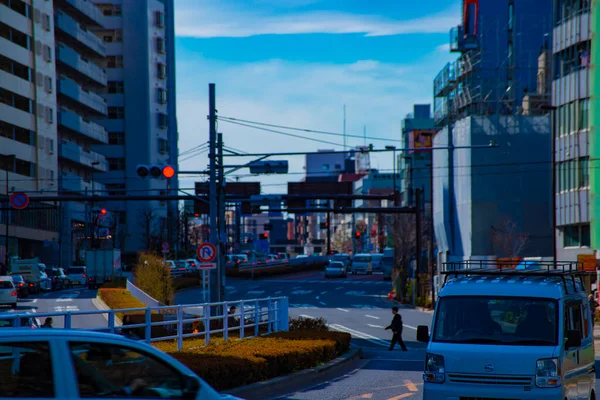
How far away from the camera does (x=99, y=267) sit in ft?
245

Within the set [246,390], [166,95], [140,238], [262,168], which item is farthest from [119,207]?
[246,390]

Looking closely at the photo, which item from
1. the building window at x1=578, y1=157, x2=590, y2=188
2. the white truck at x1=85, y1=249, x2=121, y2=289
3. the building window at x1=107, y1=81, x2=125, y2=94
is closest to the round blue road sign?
the white truck at x1=85, y1=249, x2=121, y2=289

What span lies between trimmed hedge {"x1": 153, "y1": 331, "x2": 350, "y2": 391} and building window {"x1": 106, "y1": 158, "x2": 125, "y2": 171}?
90525mm

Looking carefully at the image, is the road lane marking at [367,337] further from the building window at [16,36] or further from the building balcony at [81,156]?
the building balcony at [81,156]

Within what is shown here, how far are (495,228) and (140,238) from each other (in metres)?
56.9

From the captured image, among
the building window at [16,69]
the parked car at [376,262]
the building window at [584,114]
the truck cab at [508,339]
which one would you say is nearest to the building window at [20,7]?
the building window at [16,69]

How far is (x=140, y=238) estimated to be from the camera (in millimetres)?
116000

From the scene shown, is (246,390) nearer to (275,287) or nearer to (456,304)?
(456,304)

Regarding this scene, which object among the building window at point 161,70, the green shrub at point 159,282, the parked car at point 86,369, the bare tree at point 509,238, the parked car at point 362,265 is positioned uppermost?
the building window at point 161,70

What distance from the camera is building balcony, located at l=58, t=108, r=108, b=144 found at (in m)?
93.1

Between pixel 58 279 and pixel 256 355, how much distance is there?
2180 inches

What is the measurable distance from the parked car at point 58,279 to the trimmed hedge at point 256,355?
4750 cm

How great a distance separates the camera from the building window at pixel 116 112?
115m

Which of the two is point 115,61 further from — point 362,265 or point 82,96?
point 362,265
